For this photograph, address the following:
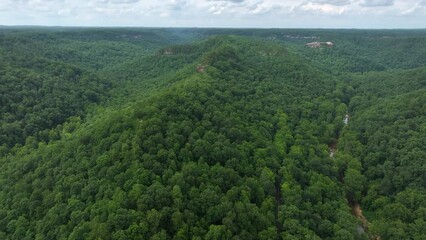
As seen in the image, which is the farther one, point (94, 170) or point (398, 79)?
point (398, 79)

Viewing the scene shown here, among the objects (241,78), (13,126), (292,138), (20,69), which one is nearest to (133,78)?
(20,69)

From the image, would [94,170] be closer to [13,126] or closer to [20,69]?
[13,126]

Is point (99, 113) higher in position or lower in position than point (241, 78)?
lower

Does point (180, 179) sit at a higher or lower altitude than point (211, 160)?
higher

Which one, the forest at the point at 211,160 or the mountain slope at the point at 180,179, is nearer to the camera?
the mountain slope at the point at 180,179

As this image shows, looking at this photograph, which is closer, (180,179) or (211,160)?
(180,179)

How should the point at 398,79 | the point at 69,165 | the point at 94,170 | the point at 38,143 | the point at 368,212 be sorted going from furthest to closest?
1. the point at 398,79
2. the point at 38,143
3. the point at 368,212
4. the point at 69,165
5. the point at 94,170

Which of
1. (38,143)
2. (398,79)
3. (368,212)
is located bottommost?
(368,212)

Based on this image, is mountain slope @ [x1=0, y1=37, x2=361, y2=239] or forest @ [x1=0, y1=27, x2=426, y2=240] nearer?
mountain slope @ [x1=0, y1=37, x2=361, y2=239]
